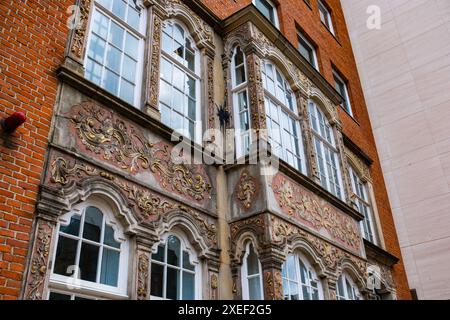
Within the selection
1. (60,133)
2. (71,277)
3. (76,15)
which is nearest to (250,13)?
(76,15)

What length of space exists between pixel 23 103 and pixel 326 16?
16.1 m

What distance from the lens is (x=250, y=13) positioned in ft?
29.5

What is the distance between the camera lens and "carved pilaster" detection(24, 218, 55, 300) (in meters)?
4.44

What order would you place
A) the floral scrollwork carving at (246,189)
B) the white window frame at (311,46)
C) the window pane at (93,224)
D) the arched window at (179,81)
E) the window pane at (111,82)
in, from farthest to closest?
the white window frame at (311,46)
the arched window at (179,81)
the floral scrollwork carving at (246,189)
the window pane at (111,82)
the window pane at (93,224)

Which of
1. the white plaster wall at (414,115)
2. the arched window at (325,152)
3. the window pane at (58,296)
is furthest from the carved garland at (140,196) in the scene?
the white plaster wall at (414,115)

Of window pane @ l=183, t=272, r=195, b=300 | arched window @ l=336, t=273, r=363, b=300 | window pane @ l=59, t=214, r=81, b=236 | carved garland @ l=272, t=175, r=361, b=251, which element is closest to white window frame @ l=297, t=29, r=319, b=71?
carved garland @ l=272, t=175, r=361, b=251

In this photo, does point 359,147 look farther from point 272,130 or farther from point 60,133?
point 60,133

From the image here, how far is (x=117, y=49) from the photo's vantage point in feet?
22.7

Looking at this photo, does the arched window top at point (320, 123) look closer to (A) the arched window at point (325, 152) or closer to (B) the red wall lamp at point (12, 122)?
(A) the arched window at point (325, 152)

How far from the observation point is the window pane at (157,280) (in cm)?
595

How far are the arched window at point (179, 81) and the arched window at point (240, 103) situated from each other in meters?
0.77

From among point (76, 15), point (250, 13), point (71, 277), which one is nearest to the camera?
point (71, 277)

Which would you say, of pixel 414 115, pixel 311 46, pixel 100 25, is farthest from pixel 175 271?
pixel 414 115
